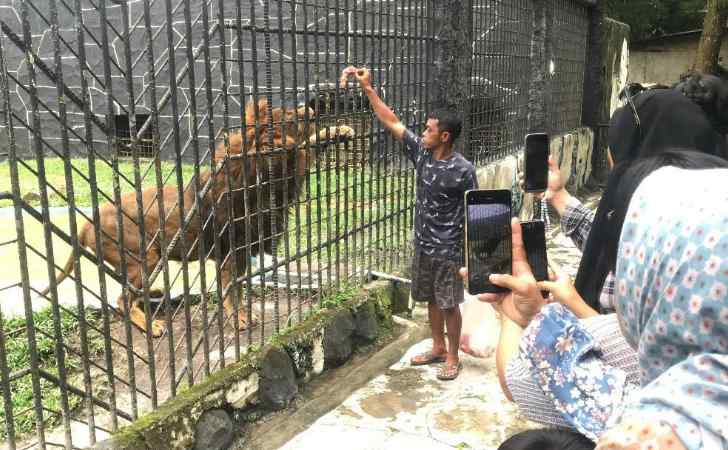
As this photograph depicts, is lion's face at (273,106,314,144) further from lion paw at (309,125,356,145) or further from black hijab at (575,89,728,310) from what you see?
black hijab at (575,89,728,310)

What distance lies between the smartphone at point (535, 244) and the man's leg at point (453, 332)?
248 cm

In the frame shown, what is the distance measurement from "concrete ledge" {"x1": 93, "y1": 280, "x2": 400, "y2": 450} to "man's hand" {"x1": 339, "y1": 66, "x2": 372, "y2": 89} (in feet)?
4.97

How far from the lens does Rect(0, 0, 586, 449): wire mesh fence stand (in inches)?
105

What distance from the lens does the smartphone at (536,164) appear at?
9.43 feet

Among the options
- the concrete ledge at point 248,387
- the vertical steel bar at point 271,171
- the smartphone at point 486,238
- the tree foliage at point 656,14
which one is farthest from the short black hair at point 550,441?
the tree foliage at point 656,14

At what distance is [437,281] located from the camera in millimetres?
4508

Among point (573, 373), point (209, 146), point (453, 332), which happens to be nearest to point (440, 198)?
point (453, 332)

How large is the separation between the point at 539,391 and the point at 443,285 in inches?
109

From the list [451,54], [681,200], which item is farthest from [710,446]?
[451,54]

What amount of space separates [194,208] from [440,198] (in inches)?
68.3

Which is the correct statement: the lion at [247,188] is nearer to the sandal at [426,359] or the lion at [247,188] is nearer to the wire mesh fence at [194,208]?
the wire mesh fence at [194,208]

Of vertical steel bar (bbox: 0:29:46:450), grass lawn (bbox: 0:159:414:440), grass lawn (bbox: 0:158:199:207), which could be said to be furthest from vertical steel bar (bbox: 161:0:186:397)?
grass lawn (bbox: 0:158:199:207)

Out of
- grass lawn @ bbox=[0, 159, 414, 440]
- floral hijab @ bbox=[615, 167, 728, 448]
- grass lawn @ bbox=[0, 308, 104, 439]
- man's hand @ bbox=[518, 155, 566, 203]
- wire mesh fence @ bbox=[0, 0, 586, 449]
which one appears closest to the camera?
floral hijab @ bbox=[615, 167, 728, 448]

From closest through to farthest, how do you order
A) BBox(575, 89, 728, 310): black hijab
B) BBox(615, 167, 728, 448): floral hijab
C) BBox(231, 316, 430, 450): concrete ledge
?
1. BBox(615, 167, 728, 448): floral hijab
2. BBox(575, 89, 728, 310): black hijab
3. BBox(231, 316, 430, 450): concrete ledge
